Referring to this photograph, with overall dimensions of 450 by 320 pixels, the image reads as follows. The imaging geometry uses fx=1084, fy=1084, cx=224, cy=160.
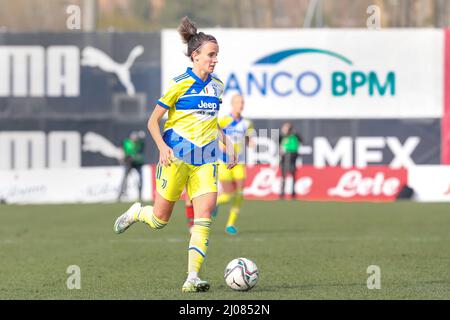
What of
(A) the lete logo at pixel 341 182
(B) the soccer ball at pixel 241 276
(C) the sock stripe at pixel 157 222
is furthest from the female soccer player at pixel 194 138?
(A) the lete logo at pixel 341 182

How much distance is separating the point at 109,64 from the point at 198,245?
19.9 m

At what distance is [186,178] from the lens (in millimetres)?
10047

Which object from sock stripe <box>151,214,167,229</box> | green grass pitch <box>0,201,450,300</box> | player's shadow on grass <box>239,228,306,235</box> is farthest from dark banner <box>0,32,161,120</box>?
sock stripe <box>151,214,167,229</box>

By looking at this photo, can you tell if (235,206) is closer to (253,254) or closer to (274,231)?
(274,231)

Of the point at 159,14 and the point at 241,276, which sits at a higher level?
the point at 159,14

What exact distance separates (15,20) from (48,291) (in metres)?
93.8

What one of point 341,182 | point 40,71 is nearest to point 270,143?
point 341,182

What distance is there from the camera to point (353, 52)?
29219mm

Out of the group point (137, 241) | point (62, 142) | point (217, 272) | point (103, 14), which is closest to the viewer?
point (217, 272)

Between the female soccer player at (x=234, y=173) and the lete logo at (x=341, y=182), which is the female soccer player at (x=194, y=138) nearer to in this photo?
the female soccer player at (x=234, y=173)

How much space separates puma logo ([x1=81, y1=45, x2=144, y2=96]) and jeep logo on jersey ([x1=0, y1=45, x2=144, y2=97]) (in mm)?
162

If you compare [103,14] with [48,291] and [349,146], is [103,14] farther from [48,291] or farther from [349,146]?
[48,291]

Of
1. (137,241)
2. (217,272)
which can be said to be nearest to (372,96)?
(137,241)

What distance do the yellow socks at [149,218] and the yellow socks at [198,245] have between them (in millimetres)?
490
